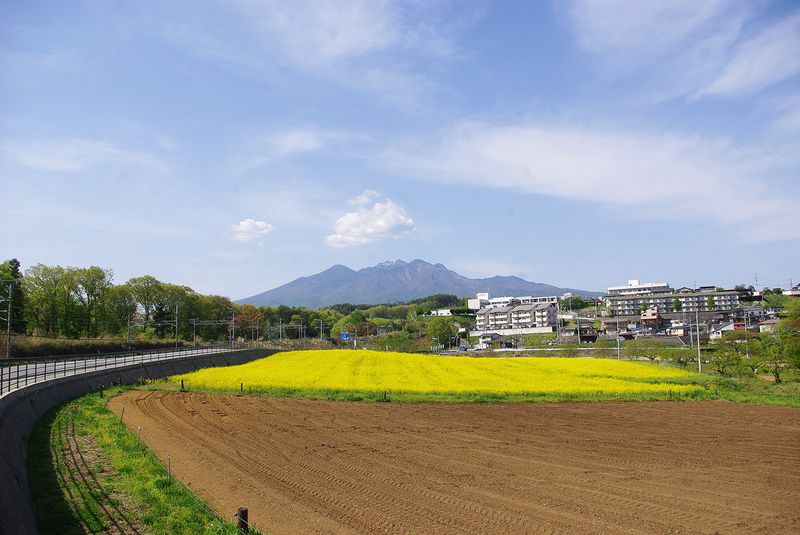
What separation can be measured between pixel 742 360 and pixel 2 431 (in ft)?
178

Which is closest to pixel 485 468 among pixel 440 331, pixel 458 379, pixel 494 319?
pixel 458 379

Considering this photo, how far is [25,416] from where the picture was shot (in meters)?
19.0

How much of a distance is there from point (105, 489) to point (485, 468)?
9378 millimetres

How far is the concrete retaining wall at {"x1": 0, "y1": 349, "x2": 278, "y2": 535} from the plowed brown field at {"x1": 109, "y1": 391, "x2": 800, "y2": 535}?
10.9ft

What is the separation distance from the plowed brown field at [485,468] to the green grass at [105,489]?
2.34 ft

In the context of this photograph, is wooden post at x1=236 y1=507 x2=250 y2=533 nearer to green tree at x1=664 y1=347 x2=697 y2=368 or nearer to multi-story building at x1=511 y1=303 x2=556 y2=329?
green tree at x1=664 y1=347 x2=697 y2=368

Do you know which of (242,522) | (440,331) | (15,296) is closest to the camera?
(242,522)

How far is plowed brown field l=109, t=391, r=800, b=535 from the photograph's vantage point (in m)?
11.5

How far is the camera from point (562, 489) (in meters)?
13.5

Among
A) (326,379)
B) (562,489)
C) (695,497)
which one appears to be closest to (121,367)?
(326,379)

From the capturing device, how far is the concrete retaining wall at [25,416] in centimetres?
966

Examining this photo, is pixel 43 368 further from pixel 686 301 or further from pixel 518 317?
pixel 686 301

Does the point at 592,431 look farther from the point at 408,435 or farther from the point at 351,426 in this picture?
the point at 351,426

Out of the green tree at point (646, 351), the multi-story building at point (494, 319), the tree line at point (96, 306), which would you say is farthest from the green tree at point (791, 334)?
the multi-story building at point (494, 319)
